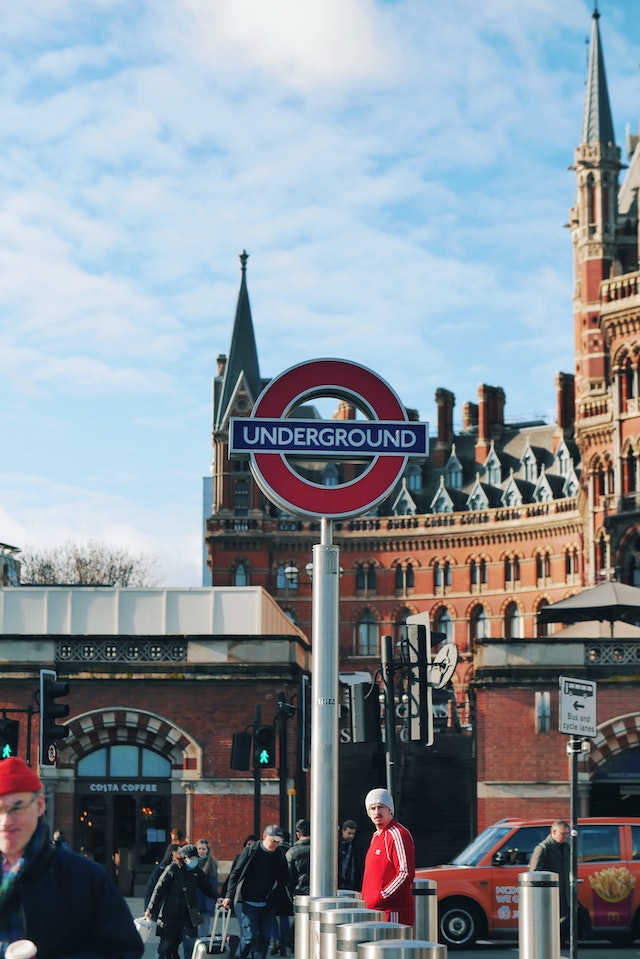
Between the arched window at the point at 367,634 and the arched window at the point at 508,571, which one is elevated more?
the arched window at the point at 508,571

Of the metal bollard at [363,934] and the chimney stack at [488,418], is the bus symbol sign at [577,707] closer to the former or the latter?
the metal bollard at [363,934]

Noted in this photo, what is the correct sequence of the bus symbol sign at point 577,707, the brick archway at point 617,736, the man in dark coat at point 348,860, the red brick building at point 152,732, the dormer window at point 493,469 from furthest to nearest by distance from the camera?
the dormer window at point 493,469 → the red brick building at point 152,732 → the brick archway at point 617,736 → the man in dark coat at point 348,860 → the bus symbol sign at point 577,707

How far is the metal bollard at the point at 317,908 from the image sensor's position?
8948 mm

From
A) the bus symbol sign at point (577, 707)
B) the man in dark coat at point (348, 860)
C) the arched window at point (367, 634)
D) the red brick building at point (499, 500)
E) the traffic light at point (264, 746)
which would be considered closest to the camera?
the bus symbol sign at point (577, 707)

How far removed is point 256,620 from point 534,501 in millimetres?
44821

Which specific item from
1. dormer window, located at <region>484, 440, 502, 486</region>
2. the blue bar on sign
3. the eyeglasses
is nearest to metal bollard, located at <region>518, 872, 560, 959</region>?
the blue bar on sign

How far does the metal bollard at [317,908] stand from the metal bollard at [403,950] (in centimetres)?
211

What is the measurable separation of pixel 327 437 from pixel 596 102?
60.7 m

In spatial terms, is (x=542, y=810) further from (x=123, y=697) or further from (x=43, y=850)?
(x=43, y=850)

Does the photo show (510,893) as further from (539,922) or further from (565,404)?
(565,404)

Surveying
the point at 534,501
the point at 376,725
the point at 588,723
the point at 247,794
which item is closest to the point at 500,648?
the point at 247,794

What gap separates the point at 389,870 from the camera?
10.9 m

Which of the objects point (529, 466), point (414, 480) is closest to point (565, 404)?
point (529, 466)

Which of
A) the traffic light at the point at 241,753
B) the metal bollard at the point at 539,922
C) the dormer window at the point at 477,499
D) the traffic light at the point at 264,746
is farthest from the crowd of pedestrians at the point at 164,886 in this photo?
the dormer window at the point at 477,499
